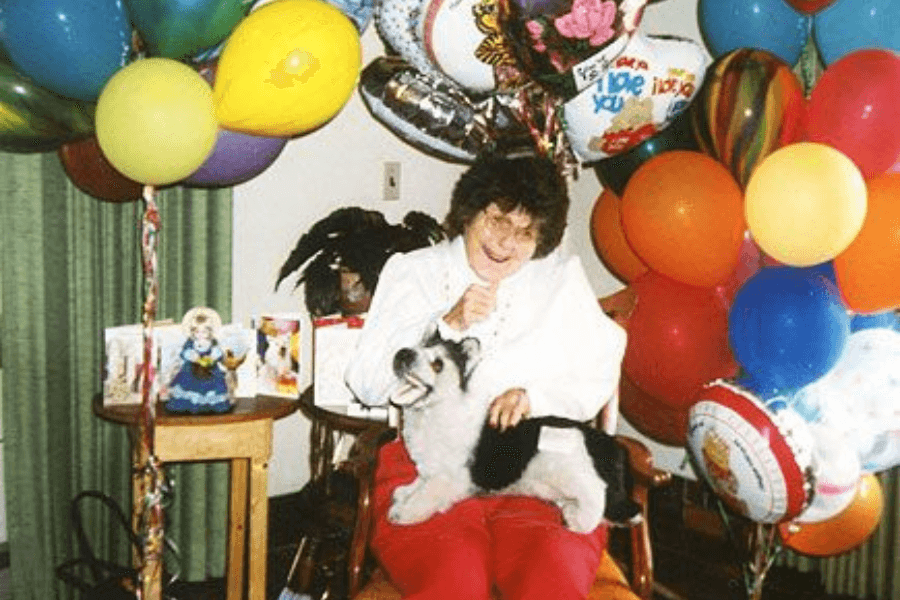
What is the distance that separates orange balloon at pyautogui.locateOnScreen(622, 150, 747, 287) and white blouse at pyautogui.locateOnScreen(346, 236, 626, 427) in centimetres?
27

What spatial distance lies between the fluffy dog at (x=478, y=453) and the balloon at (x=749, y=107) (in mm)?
801

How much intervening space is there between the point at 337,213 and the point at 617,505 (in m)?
1.27

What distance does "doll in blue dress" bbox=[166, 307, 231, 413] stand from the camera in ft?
8.64

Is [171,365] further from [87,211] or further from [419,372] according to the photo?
[419,372]

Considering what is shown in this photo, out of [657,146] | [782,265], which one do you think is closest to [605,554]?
Result: [782,265]

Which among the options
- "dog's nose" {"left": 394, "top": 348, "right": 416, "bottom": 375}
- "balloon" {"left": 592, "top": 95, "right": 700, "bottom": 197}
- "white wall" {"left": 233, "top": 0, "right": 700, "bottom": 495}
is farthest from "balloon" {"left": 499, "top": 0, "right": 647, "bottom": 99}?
"white wall" {"left": 233, "top": 0, "right": 700, "bottom": 495}

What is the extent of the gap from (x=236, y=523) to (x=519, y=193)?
4.24 ft

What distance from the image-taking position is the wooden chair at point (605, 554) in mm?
2174

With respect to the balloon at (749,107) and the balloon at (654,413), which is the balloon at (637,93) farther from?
the balloon at (654,413)

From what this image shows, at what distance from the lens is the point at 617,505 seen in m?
2.20

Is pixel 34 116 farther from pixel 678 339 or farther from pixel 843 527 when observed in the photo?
pixel 843 527

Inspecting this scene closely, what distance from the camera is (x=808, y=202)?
2.21 meters

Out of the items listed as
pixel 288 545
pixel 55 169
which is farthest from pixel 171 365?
pixel 288 545

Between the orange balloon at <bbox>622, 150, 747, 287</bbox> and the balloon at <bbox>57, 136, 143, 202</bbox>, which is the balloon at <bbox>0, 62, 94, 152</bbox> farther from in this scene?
the orange balloon at <bbox>622, 150, 747, 287</bbox>
